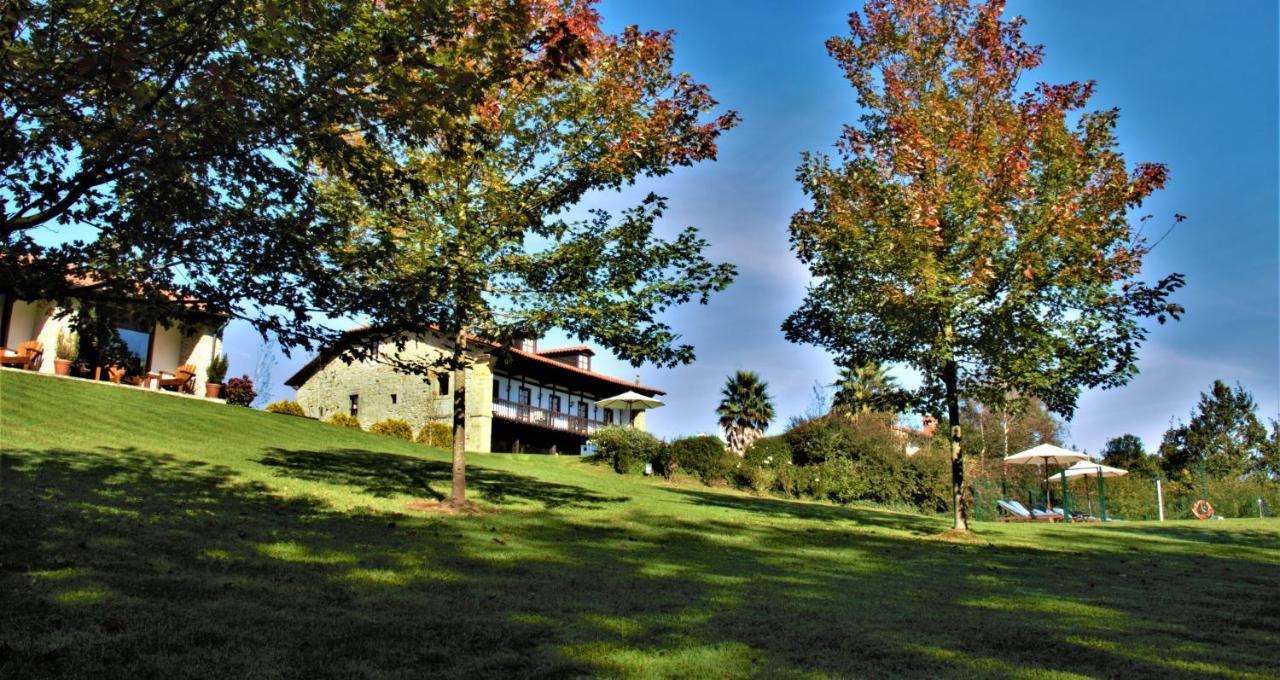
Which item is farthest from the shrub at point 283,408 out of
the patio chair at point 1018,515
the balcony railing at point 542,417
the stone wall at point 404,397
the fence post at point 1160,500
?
the fence post at point 1160,500

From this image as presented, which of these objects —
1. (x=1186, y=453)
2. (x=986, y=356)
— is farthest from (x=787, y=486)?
(x=1186, y=453)

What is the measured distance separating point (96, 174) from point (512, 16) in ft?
11.6

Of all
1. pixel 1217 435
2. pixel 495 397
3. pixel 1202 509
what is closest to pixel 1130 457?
pixel 1217 435

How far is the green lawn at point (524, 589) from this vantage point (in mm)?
5086

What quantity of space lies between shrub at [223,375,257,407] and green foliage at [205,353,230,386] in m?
0.41

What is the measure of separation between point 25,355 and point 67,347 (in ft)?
4.22

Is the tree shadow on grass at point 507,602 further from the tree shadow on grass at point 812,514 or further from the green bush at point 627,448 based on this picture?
the green bush at point 627,448

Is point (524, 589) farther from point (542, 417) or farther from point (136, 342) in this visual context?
point (542, 417)

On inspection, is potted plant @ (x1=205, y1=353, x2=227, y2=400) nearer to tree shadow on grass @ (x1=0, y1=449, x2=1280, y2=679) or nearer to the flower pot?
the flower pot

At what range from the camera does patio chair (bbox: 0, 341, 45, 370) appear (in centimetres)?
2417

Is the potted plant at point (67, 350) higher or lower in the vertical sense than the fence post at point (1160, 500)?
higher

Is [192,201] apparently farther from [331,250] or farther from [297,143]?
[331,250]

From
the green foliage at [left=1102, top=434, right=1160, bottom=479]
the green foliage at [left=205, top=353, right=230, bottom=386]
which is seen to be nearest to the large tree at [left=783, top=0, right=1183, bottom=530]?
the green foliage at [left=205, top=353, right=230, bottom=386]

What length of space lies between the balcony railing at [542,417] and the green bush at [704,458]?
11.6m
